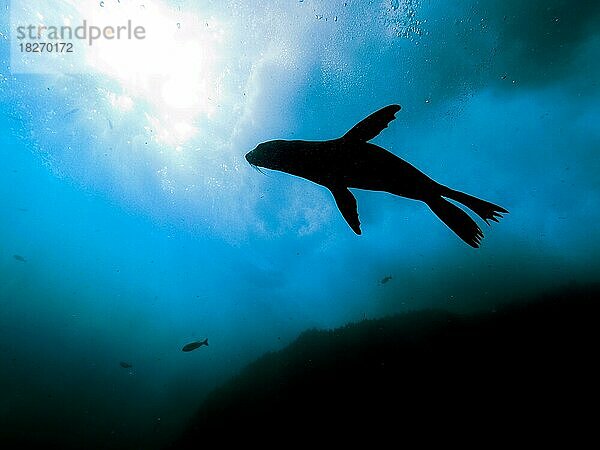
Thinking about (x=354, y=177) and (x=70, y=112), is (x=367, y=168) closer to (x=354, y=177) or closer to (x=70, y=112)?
(x=354, y=177)

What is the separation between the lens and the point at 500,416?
568 inches

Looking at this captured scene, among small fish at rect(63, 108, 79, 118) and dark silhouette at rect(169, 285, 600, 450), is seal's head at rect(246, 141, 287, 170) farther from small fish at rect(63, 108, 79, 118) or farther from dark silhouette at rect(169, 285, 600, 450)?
small fish at rect(63, 108, 79, 118)

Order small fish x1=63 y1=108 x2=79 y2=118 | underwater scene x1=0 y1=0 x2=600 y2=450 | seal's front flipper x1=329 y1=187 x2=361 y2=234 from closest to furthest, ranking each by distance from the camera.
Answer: seal's front flipper x1=329 y1=187 x2=361 y2=234 < underwater scene x1=0 y1=0 x2=600 y2=450 < small fish x1=63 y1=108 x2=79 y2=118

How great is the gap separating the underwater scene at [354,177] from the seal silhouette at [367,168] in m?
0.03

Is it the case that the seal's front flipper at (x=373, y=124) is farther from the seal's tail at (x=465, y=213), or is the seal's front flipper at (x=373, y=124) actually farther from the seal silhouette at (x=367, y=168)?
the seal's tail at (x=465, y=213)

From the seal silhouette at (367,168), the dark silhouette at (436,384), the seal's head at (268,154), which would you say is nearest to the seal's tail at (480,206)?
the seal silhouette at (367,168)

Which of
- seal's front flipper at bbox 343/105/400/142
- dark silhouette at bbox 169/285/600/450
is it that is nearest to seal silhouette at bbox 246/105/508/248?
seal's front flipper at bbox 343/105/400/142

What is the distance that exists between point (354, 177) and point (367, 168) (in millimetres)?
221

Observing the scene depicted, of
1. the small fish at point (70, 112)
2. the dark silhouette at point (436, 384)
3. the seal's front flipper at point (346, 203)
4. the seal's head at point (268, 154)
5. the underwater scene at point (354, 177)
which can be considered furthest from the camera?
the small fish at point (70, 112)

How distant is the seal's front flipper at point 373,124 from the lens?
3602 millimetres

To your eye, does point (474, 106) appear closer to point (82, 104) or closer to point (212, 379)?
point (82, 104)

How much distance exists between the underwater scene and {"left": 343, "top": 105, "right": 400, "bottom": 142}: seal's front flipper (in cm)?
2

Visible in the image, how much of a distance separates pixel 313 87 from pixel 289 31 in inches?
107

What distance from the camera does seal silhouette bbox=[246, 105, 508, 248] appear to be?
3611 millimetres
